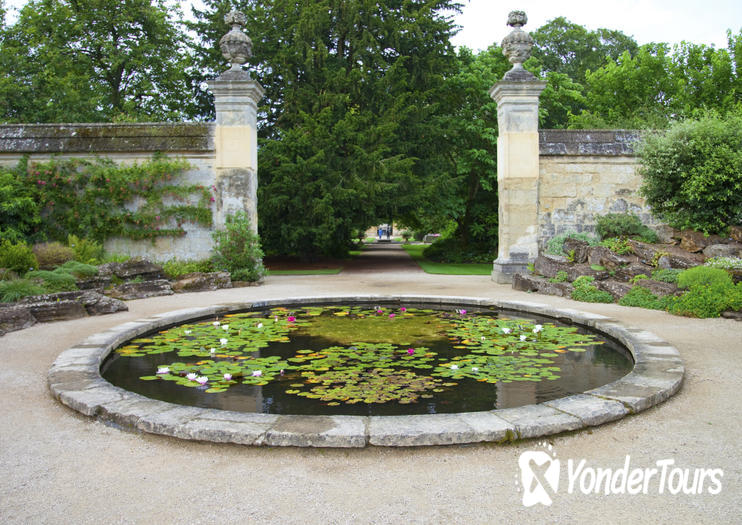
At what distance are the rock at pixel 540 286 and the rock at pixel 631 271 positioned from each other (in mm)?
806

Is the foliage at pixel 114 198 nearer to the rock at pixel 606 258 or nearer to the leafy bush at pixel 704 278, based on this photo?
the rock at pixel 606 258

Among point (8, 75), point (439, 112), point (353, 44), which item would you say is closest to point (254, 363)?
point (353, 44)

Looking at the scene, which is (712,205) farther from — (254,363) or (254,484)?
(254,484)

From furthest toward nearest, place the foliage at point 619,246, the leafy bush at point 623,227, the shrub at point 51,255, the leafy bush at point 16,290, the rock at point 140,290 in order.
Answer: the leafy bush at point 623,227
the foliage at point 619,246
the shrub at point 51,255
the rock at point 140,290
the leafy bush at point 16,290

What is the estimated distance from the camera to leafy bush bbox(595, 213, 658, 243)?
33.1 ft

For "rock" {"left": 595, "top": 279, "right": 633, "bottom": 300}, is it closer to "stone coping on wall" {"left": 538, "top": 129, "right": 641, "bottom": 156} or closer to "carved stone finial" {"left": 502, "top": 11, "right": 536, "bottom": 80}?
"stone coping on wall" {"left": 538, "top": 129, "right": 641, "bottom": 156}

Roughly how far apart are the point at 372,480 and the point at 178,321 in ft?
15.6

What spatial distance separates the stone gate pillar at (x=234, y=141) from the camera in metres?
10.8

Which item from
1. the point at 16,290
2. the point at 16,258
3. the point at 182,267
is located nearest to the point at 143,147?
the point at 182,267

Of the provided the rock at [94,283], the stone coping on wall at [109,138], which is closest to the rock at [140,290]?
the rock at [94,283]

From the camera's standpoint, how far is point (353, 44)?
613 inches

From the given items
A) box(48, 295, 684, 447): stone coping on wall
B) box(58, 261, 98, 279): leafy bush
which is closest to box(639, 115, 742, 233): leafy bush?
box(48, 295, 684, 447): stone coping on wall

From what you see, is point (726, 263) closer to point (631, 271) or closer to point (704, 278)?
point (704, 278)

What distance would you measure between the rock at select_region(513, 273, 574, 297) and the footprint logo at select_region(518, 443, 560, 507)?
6338mm
